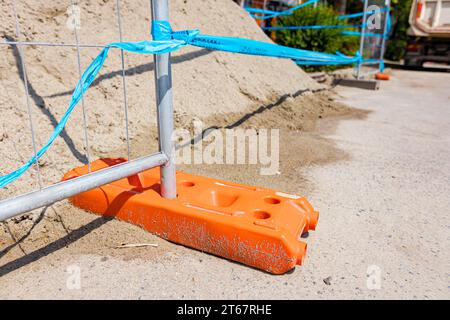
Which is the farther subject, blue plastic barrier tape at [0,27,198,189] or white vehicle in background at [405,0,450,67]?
white vehicle in background at [405,0,450,67]

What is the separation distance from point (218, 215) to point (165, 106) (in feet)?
2.10

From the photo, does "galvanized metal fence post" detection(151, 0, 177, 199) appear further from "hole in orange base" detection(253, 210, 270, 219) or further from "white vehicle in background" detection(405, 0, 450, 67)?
"white vehicle in background" detection(405, 0, 450, 67)

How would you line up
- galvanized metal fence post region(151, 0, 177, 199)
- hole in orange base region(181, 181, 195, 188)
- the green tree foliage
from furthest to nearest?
the green tree foliage, hole in orange base region(181, 181, 195, 188), galvanized metal fence post region(151, 0, 177, 199)

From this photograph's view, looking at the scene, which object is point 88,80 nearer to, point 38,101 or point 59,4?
point 38,101

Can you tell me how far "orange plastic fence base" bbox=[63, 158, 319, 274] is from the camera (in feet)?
5.54

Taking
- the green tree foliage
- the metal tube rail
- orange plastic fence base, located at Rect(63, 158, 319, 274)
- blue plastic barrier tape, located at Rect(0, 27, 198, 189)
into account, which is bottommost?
orange plastic fence base, located at Rect(63, 158, 319, 274)

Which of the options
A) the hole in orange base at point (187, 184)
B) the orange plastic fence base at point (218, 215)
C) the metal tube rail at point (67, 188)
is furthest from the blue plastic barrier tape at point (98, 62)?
the hole in orange base at point (187, 184)

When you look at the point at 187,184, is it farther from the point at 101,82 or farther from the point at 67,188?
the point at 101,82

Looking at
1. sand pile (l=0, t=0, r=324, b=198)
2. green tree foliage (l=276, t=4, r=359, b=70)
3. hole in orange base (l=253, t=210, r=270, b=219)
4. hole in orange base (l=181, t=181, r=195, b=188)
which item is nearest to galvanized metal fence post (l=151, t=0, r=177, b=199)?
hole in orange base (l=181, t=181, r=195, b=188)

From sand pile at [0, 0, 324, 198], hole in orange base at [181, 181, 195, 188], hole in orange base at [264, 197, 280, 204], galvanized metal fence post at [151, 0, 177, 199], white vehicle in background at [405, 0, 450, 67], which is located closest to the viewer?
galvanized metal fence post at [151, 0, 177, 199]

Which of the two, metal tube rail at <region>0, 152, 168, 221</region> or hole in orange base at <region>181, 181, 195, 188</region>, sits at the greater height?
metal tube rail at <region>0, 152, 168, 221</region>

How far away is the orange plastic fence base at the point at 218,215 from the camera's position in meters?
1.69

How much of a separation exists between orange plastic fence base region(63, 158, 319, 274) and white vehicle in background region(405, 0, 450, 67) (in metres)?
11.6
